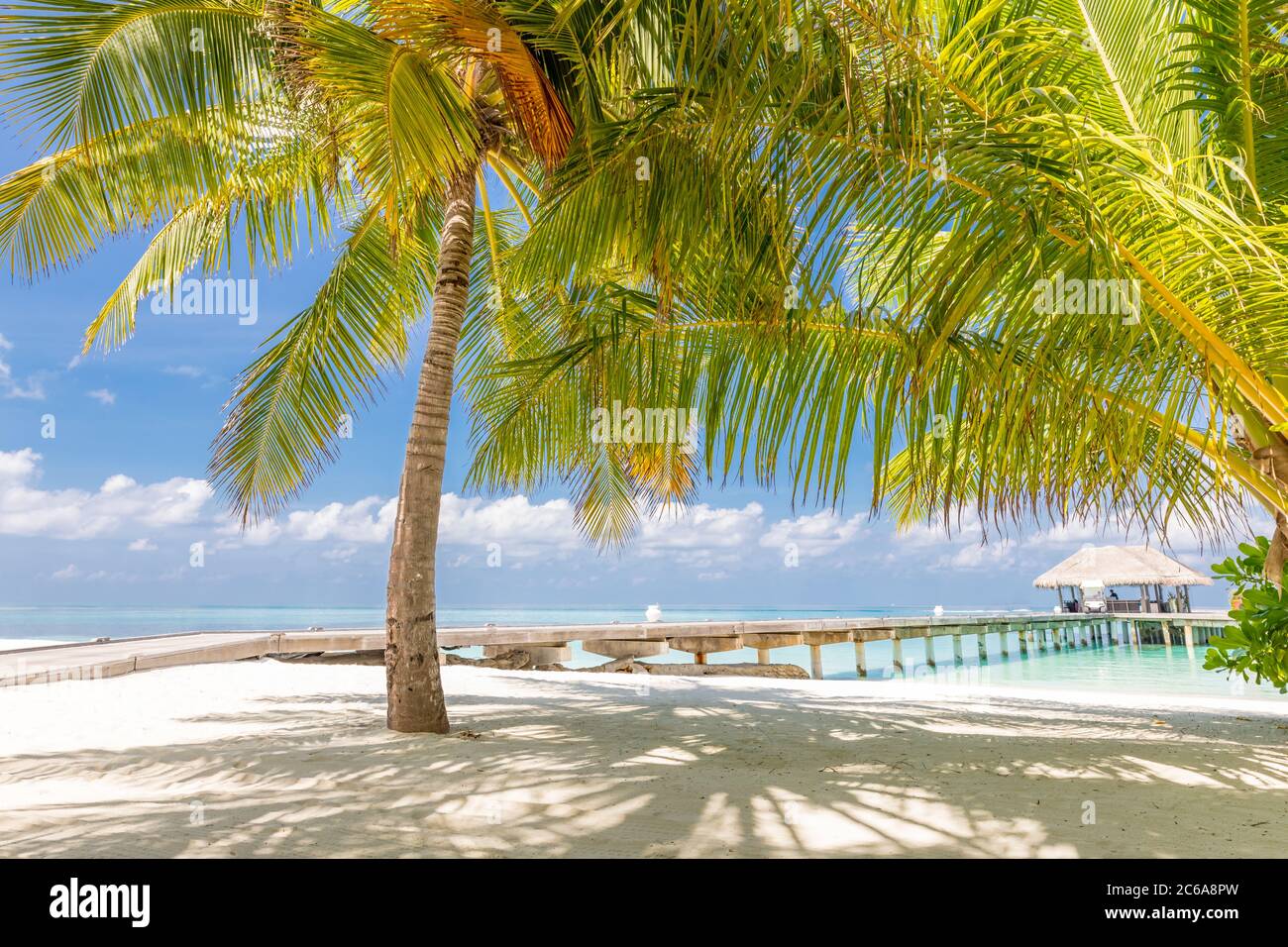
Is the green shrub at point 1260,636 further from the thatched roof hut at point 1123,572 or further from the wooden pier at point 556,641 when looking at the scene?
the thatched roof hut at point 1123,572

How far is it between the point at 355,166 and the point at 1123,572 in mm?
30437

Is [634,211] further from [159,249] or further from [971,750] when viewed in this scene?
[159,249]

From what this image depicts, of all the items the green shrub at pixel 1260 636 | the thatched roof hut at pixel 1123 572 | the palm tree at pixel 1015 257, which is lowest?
the thatched roof hut at pixel 1123 572

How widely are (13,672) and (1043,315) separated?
9.87 m

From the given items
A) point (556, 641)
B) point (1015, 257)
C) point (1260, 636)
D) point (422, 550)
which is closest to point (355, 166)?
point (422, 550)

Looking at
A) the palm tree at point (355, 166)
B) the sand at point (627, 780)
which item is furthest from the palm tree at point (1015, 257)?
the sand at point (627, 780)

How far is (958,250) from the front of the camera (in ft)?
9.46

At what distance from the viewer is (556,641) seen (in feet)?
47.3

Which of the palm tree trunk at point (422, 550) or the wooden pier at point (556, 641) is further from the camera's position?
the wooden pier at point (556, 641)

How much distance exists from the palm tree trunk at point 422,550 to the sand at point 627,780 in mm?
282

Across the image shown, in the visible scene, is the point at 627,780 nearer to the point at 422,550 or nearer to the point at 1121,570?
the point at 422,550

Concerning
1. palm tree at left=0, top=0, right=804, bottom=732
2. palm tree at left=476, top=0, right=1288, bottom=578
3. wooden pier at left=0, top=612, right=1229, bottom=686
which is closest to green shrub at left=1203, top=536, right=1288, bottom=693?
palm tree at left=476, top=0, right=1288, bottom=578

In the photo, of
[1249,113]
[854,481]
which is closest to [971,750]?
[854,481]

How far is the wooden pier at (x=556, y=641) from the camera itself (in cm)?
915
